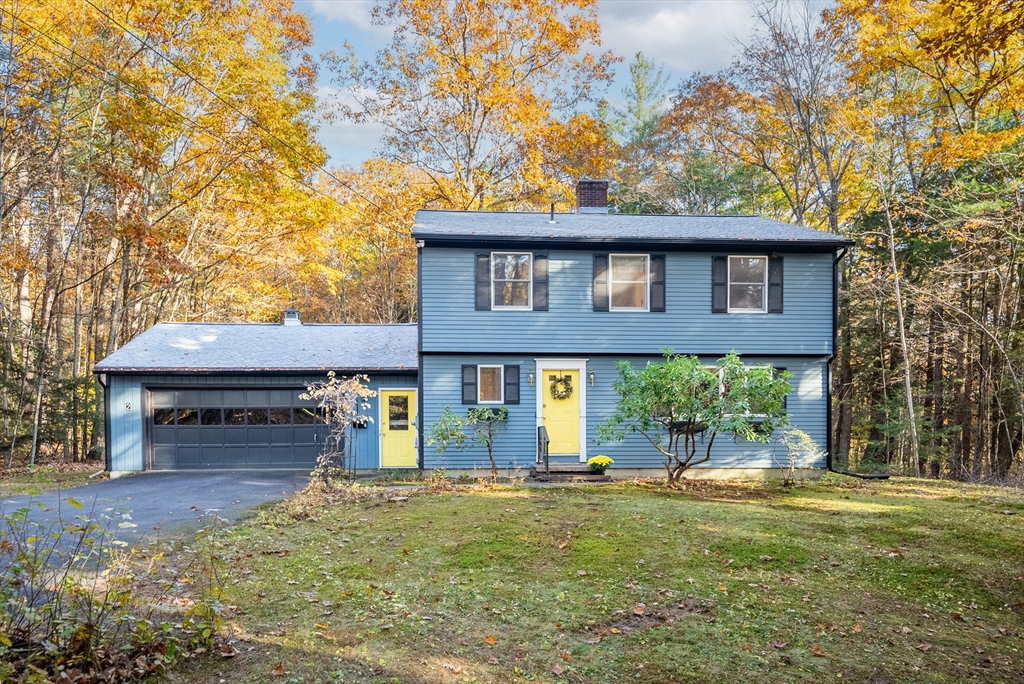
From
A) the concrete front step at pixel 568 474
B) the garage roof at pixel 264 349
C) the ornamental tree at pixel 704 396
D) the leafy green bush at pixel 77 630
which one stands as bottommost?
the concrete front step at pixel 568 474

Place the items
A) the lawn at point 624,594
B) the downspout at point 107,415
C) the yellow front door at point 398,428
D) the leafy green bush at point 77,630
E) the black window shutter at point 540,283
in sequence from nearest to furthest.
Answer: the leafy green bush at point 77,630, the lawn at point 624,594, the black window shutter at point 540,283, the downspout at point 107,415, the yellow front door at point 398,428

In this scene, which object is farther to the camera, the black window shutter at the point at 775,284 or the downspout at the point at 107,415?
the downspout at the point at 107,415

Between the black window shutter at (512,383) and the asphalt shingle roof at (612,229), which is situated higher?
the asphalt shingle roof at (612,229)

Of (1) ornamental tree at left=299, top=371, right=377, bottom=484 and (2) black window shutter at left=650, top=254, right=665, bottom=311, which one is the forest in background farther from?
(1) ornamental tree at left=299, top=371, right=377, bottom=484

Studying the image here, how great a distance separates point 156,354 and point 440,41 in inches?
519

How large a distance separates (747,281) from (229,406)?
504 inches

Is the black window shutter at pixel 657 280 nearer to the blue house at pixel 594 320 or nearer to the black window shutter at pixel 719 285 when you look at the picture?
the blue house at pixel 594 320

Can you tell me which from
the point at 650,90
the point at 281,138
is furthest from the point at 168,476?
the point at 650,90

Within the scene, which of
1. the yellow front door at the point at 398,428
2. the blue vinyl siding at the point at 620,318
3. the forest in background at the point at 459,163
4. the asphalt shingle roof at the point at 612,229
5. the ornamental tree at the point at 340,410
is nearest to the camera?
the ornamental tree at the point at 340,410

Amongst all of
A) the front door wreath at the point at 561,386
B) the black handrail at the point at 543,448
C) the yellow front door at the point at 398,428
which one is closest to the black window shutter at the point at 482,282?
the front door wreath at the point at 561,386

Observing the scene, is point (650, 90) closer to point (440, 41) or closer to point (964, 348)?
point (440, 41)

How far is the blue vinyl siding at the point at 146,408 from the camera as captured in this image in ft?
48.9

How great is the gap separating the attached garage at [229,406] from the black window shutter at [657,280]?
5.94 metres

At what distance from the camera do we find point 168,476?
14281 millimetres
